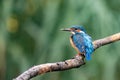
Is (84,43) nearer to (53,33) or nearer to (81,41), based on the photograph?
(81,41)

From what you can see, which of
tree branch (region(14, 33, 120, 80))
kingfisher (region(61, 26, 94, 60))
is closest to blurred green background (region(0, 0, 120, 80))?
kingfisher (region(61, 26, 94, 60))

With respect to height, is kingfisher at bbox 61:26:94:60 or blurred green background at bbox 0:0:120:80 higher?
kingfisher at bbox 61:26:94:60

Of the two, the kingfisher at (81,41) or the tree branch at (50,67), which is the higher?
the tree branch at (50,67)

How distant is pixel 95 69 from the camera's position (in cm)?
404

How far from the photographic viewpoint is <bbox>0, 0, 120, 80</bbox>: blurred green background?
4.03 metres

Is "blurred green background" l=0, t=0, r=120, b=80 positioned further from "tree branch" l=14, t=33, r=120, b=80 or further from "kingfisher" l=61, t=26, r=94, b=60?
"tree branch" l=14, t=33, r=120, b=80

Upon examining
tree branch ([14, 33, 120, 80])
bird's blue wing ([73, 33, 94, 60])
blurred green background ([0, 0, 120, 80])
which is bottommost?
blurred green background ([0, 0, 120, 80])

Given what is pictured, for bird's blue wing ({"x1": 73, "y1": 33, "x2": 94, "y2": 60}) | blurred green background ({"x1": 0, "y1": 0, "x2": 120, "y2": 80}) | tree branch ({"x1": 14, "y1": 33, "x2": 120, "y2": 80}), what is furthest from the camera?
A: blurred green background ({"x1": 0, "y1": 0, "x2": 120, "y2": 80})

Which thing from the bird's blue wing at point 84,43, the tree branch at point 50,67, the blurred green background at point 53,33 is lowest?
the blurred green background at point 53,33

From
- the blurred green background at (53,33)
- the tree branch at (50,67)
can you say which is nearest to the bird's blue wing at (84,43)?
the tree branch at (50,67)

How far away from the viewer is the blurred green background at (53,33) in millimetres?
4027

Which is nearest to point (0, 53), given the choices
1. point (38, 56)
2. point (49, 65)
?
point (38, 56)

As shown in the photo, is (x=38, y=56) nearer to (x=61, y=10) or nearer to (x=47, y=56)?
(x=47, y=56)

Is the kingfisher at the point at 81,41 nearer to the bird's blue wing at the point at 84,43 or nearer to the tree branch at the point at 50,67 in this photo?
the bird's blue wing at the point at 84,43
